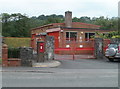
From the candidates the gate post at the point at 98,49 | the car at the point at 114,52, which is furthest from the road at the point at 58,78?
the gate post at the point at 98,49

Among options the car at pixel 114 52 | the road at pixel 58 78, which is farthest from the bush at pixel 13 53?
the car at pixel 114 52

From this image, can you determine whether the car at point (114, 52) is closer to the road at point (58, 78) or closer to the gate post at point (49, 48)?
the gate post at point (49, 48)

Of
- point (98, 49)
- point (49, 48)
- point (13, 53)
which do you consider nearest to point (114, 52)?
point (98, 49)

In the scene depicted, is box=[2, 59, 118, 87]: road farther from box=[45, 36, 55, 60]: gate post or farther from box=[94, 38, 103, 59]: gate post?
box=[94, 38, 103, 59]: gate post

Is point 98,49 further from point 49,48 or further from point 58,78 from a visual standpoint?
point 58,78

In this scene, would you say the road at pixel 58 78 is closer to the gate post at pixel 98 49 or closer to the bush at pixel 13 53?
the bush at pixel 13 53

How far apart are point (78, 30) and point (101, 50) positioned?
373 inches

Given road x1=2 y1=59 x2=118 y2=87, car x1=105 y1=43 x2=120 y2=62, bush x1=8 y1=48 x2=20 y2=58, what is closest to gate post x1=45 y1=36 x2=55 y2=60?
bush x1=8 y1=48 x2=20 y2=58

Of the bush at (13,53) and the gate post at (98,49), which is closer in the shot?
the bush at (13,53)

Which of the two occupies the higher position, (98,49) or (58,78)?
(98,49)

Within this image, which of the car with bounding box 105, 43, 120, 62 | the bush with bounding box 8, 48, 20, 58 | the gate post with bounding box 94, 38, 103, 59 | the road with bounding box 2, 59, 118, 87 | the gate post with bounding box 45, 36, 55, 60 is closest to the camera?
the road with bounding box 2, 59, 118, 87

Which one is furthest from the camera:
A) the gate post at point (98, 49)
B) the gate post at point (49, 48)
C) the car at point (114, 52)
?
the gate post at point (98, 49)

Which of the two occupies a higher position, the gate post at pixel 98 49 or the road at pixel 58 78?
the gate post at pixel 98 49

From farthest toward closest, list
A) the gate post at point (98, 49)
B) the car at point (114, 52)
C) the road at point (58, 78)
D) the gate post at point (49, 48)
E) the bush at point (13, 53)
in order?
the gate post at point (98, 49)
the car at point (114, 52)
the gate post at point (49, 48)
the bush at point (13, 53)
the road at point (58, 78)
